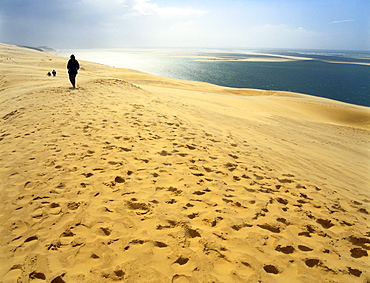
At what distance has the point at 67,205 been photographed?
3.07m

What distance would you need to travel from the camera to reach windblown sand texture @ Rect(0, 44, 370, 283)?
235cm

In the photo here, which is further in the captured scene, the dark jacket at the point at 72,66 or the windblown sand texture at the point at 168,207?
the dark jacket at the point at 72,66

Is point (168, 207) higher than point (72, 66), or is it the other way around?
point (72, 66)

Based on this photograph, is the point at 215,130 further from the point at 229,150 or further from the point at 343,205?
the point at 343,205

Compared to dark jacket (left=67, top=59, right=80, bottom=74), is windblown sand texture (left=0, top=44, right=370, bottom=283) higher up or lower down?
lower down

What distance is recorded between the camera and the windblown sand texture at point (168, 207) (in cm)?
235

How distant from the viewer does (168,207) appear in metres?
3.17

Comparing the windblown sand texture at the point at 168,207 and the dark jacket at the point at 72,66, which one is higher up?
the dark jacket at the point at 72,66

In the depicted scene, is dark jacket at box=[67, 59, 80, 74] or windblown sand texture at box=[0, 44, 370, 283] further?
dark jacket at box=[67, 59, 80, 74]

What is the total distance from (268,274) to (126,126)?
16.2 feet

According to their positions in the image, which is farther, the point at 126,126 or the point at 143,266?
the point at 126,126

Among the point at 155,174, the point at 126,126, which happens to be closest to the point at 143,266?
the point at 155,174

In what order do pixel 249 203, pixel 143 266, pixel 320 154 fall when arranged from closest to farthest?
pixel 143 266 < pixel 249 203 < pixel 320 154

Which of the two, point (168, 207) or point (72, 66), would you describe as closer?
point (168, 207)
